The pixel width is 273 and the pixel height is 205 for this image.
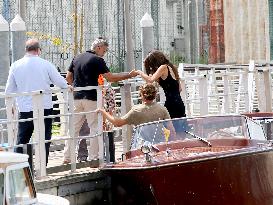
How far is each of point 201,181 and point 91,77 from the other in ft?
9.51

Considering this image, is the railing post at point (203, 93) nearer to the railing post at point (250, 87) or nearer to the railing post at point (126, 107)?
the railing post at point (250, 87)

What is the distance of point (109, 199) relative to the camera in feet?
42.5

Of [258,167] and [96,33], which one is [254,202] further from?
[96,33]

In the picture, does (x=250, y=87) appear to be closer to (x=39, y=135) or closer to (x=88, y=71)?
(x=88, y=71)

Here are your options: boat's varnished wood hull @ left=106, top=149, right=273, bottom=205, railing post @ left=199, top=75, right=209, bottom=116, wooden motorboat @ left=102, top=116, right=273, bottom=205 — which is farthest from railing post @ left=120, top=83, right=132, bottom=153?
boat's varnished wood hull @ left=106, top=149, right=273, bottom=205

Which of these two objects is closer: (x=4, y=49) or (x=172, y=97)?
(x=172, y=97)

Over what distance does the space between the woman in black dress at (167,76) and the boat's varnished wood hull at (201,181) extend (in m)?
2.05

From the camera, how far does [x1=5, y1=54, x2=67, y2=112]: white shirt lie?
43.0ft

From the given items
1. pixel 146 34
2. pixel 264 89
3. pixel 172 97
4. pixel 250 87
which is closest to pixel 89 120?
pixel 172 97

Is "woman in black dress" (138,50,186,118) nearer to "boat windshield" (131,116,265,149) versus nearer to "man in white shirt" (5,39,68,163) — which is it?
"boat windshield" (131,116,265,149)

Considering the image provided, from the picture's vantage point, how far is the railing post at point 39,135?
1252cm

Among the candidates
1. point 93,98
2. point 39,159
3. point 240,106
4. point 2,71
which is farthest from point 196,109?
point 39,159

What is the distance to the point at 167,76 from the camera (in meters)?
13.7

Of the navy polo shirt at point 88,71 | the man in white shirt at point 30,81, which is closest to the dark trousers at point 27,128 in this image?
the man in white shirt at point 30,81
